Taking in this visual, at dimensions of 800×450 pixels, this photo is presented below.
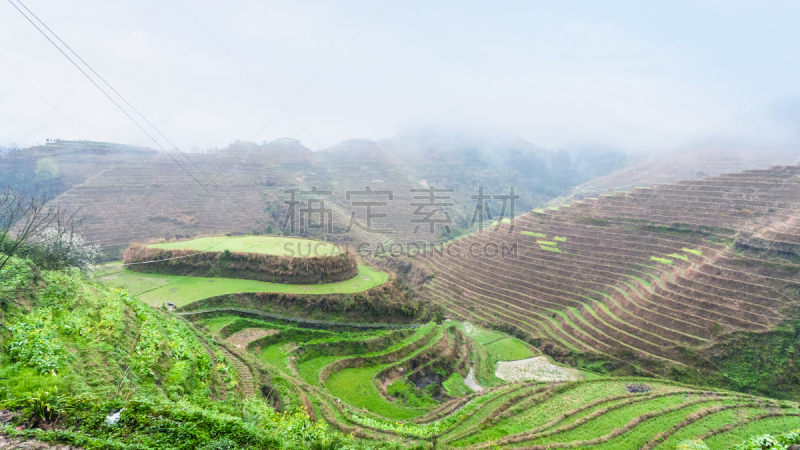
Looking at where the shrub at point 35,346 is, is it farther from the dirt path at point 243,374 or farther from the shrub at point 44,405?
the dirt path at point 243,374

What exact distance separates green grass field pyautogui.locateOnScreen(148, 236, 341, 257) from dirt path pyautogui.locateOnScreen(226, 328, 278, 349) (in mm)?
4955

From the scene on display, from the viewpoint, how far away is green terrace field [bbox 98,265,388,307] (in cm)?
1709

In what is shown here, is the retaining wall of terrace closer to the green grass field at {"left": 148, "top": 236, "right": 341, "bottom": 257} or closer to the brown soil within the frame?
the green grass field at {"left": 148, "top": 236, "right": 341, "bottom": 257}

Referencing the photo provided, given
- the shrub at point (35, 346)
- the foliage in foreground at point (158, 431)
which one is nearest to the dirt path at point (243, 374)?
the foliage in foreground at point (158, 431)

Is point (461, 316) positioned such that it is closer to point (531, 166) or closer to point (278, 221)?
point (278, 221)

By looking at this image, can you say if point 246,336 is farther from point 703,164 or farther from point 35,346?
point 703,164

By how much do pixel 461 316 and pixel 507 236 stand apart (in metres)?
12.0

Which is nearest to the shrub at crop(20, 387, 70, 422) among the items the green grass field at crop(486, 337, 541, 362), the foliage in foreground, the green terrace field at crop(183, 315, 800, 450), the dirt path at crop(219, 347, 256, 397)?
the foliage in foreground

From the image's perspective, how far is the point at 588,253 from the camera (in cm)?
2939

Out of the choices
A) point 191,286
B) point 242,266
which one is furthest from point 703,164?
point 191,286

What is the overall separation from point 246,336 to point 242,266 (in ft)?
17.5

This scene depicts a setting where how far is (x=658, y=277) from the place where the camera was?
24.0 m

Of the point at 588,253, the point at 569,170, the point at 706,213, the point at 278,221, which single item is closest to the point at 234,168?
the point at 278,221

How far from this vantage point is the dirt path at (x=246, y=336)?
15.2 m
